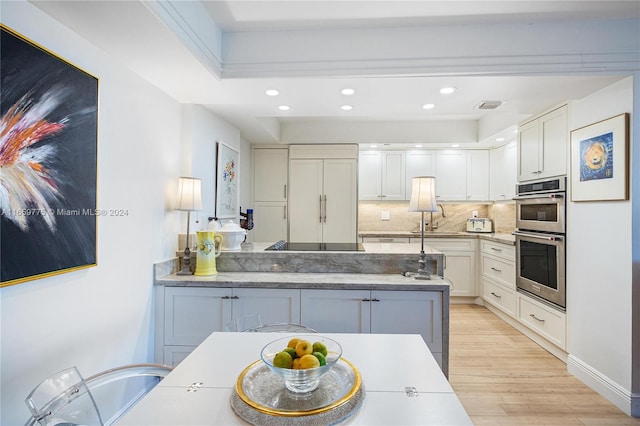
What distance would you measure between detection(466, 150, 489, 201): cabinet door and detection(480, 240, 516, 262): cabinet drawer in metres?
0.75

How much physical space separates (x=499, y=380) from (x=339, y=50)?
2.67 meters

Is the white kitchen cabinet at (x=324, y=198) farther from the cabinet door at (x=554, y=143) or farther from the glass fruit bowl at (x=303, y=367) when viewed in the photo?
the glass fruit bowl at (x=303, y=367)

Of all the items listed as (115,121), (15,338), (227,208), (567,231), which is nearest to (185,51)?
(115,121)

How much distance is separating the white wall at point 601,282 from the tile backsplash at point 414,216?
2280mm

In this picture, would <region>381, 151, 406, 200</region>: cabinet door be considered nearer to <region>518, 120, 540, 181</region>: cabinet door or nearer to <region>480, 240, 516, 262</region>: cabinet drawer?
<region>480, 240, 516, 262</region>: cabinet drawer

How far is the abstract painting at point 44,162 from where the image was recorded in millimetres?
1253

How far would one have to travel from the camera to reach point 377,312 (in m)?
2.21

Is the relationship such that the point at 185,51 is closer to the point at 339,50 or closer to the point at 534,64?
the point at 339,50

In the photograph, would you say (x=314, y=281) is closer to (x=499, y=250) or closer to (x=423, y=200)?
(x=423, y=200)

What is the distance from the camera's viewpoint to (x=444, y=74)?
6.83 feet

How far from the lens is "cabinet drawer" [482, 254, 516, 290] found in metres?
3.63

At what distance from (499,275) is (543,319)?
3.00 ft

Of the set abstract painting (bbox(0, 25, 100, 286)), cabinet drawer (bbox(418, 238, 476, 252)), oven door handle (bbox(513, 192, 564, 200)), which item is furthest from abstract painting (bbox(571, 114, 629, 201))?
abstract painting (bbox(0, 25, 100, 286))

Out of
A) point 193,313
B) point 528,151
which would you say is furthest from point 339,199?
point 193,313
